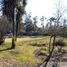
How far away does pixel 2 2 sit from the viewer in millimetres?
34062

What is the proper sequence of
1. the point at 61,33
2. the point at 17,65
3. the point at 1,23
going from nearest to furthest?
the point at 17,65 → the point at 61,33 → the point at 1,23

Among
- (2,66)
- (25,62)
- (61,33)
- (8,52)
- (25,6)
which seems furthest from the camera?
(61,33)

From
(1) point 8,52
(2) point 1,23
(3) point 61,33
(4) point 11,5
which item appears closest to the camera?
(1) point 8,52

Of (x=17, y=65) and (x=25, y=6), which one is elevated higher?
(x=25, y=6)

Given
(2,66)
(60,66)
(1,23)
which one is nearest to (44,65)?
(60,66)

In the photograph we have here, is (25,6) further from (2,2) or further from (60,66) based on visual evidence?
(60,66)

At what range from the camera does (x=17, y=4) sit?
3469 centimetres

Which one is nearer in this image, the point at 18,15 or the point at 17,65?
the point at 17,65

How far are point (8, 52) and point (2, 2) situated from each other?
27.6ft

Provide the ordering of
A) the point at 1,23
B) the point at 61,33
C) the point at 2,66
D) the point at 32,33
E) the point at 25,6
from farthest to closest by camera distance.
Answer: the point at 32,33
the point at 1,23
the point at 61,33
the point at 25,6
the point at 2,66

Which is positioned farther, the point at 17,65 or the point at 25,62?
the point at 25,62

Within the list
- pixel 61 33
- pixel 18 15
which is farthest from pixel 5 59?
pixel 61 33

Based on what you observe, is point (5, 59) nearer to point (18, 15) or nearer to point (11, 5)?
point (11, 5)

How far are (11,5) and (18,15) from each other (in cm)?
429
